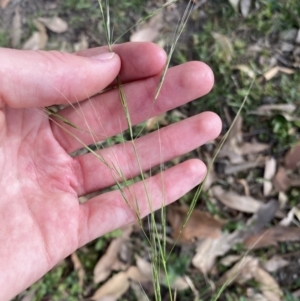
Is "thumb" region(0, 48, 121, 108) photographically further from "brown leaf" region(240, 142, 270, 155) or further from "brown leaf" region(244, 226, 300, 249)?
"brown leaf" region(244, 226, 300, 249)

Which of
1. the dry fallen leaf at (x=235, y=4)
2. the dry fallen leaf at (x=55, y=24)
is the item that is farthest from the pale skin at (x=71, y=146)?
the dry fallen leaf at (x=235, y=4)

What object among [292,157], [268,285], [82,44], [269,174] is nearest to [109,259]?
[268,285]

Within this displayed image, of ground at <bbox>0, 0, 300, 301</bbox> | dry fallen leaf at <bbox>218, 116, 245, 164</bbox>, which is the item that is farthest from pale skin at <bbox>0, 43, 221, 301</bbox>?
dry fallen leaf at <bbox>218, 116, 245, 164</bbox>

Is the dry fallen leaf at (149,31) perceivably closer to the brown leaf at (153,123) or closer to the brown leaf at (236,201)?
the brown leaf at (153,123)

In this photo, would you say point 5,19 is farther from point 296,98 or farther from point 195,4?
point 296,98

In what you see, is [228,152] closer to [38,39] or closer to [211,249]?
[211,249]

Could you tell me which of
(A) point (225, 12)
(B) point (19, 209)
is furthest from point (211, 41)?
(B) point (19, 209)
